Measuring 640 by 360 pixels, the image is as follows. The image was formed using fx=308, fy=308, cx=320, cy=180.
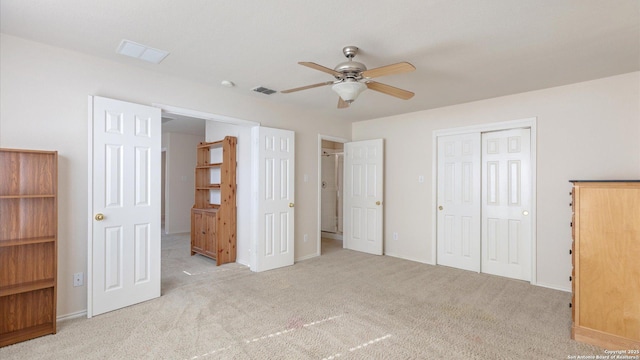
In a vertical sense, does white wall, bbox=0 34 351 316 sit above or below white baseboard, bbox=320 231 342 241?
above

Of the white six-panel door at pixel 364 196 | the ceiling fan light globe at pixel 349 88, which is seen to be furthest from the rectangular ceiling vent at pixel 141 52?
the white six-panel door at pixel 364 196

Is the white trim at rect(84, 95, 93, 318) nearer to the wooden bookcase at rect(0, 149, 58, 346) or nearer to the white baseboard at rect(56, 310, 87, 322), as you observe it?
the white baseboard at rect(56, 310, 87, 322)

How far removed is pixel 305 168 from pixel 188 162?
Answer: 4.36 m

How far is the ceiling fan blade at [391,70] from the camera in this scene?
2.23 meters

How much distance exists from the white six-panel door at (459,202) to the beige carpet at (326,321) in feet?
1.46

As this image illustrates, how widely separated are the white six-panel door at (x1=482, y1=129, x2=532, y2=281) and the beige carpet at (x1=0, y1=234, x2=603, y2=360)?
0.30 metres

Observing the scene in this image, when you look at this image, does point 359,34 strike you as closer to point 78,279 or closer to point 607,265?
point 607,265

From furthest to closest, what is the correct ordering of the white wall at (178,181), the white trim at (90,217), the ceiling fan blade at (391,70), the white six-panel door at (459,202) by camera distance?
the white wall at (178,181), the white six-panel door at (459,202), the white trim at (90,217), the ceiling fan blade at (391,70)

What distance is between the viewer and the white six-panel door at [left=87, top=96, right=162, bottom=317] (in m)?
2.85

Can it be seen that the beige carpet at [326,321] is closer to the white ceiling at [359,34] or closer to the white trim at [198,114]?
the white trim at [198,114]

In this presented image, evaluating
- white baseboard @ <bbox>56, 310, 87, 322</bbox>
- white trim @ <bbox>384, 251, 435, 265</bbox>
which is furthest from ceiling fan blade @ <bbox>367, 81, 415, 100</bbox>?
white baseboard @ <bbox>56, 310, 87, 322</bbox>

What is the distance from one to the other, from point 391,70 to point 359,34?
0.41 metres

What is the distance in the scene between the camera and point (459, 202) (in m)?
4.54

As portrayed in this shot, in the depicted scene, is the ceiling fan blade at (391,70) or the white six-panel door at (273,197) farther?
the white six-panel door at (273,197)
